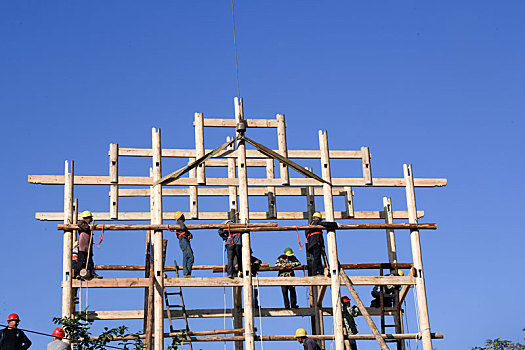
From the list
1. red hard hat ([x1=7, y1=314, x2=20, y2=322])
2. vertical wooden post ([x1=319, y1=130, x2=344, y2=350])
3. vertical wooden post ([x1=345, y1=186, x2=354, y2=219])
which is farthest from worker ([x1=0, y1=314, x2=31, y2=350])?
vertical wooden post ([x1=345, y1=186, x2=354, y2=219])

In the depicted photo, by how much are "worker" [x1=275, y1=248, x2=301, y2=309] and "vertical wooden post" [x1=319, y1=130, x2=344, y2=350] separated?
8.13 feet

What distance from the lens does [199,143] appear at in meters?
21.5

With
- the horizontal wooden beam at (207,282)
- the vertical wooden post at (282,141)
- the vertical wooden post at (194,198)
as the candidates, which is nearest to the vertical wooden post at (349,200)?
the vertical wooden post at (282,141)

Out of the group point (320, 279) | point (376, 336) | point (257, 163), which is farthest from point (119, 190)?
point (376, 336)

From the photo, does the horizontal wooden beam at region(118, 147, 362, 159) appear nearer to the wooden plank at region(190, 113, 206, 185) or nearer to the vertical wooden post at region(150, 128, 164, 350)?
the wooden plank at region(190, 113, 206, 185)

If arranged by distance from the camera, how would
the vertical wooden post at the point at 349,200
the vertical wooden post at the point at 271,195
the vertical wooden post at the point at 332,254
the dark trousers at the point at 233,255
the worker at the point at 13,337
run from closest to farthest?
1. the worker at the point at 13,337
2. the vertical wooden post at the point at 332,254
3. the dark trousers at the point at 233,255
4. the vertical wooden post at the point at 271,195
5. the vertical wooden post at the point at 349,200

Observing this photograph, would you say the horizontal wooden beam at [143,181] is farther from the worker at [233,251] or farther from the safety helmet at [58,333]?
the safety helmet at [58,333]

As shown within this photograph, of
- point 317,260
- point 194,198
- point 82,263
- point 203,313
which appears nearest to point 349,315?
point 317,260

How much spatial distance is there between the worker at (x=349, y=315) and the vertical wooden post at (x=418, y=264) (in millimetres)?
1904

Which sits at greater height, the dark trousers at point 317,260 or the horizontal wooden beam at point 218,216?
the horizontal wooden beam at point 218,216

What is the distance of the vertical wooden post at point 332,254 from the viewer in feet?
65.7

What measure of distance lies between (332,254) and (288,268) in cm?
262

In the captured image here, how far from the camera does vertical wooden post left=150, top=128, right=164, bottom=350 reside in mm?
19312

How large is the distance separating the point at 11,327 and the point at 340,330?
721 cm
